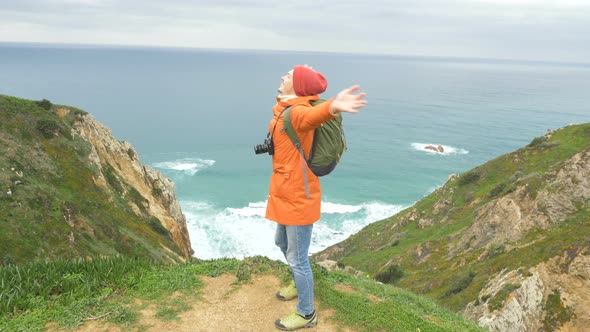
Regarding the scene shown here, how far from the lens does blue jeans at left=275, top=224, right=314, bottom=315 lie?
6.75m

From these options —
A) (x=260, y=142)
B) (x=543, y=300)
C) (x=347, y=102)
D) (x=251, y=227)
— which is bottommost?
(x=251, y=227)

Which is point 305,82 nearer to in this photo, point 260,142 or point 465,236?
point 465,236

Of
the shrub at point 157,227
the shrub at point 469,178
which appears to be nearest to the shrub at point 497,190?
the shrub at point 469,178

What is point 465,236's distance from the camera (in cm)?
3806

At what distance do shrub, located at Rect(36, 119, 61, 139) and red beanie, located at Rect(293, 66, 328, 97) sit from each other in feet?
99.9

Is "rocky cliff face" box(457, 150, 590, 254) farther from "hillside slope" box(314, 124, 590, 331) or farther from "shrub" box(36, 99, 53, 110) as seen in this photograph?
"shrub" box(36, 99, 53, 110)

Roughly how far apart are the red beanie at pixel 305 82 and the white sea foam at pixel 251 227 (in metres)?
46.6

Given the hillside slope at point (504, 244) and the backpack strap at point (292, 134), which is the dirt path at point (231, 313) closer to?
the backpack strap at point (292, 134)

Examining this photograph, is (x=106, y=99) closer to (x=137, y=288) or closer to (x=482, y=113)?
(x=482, y=113)

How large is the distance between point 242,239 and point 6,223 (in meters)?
39.8

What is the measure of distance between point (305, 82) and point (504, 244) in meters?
30.2

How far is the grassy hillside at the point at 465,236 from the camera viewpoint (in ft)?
84.1

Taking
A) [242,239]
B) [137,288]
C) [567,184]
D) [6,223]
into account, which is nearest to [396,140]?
[242,239]

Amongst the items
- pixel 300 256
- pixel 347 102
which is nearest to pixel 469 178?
pixel 300 256
